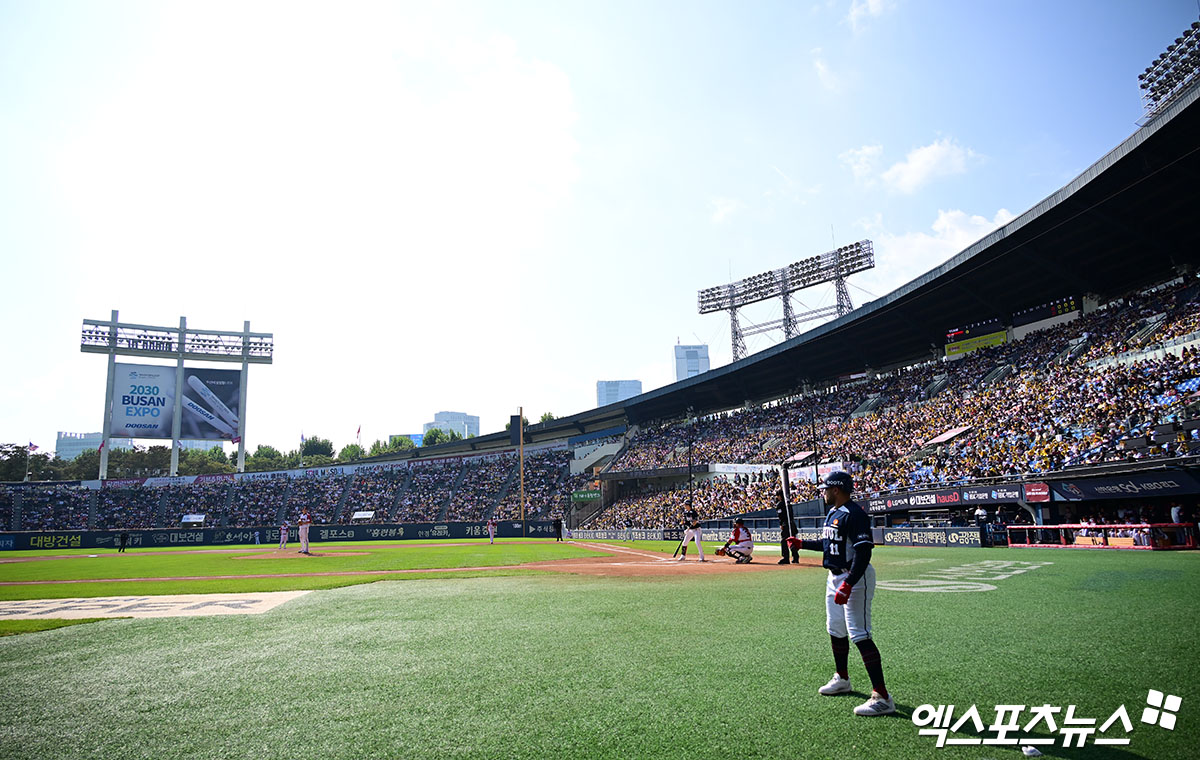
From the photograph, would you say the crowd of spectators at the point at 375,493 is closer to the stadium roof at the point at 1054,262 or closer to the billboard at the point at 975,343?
the stadium roof at the point at 1054,262

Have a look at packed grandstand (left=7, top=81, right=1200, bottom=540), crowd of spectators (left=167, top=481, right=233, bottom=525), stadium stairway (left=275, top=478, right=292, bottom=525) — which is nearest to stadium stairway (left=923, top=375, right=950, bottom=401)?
packed grandstand (left=7, top=81, right=1200, bottom=540)

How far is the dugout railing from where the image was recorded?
63.4 ft

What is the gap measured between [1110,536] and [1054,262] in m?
17.4

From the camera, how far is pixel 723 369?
54062 mm

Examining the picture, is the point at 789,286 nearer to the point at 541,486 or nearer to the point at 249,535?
the point at 541,486

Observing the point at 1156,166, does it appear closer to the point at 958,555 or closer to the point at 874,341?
the point at 958,555

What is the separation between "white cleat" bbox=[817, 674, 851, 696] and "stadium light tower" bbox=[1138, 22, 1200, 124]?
39069mm

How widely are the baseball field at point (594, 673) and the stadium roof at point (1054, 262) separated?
67.5 feet

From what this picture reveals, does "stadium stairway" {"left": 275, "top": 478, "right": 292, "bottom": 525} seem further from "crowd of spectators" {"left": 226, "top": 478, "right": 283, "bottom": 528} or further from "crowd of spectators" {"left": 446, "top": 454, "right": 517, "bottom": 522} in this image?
"crowd of spectators" {"left": 446, "top": 454, "right": 517, "bottom": 522}

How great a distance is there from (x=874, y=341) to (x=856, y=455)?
12.0 metres

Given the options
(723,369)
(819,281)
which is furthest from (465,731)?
(819,281)

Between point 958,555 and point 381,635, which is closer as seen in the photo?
point 381,635

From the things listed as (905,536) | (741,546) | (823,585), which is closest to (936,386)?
(905,536)

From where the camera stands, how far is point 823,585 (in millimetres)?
12891
